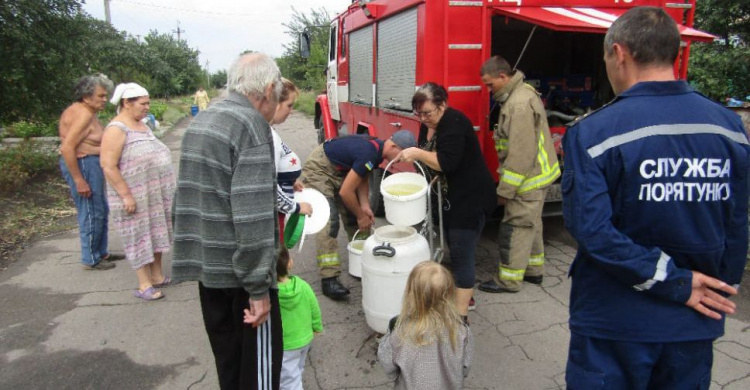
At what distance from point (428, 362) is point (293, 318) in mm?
744

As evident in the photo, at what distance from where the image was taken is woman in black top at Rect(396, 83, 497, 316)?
3316 millimetres

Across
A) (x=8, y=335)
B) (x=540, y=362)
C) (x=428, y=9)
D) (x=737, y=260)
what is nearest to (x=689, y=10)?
(x=428, y=9)

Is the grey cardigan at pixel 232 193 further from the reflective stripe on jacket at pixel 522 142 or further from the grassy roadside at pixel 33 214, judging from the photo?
the grassy roadside at pixel 33 214

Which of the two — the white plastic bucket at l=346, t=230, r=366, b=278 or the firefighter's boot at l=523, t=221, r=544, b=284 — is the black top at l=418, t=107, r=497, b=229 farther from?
the firefighter's boot at l=523, t=221, r=544, b=284

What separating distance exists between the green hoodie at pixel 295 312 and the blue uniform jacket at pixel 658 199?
1408 mm

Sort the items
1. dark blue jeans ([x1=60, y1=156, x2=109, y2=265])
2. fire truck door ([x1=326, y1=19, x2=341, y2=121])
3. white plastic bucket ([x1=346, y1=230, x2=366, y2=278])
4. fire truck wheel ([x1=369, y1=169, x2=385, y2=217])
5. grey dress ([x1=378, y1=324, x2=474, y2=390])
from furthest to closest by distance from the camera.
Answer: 1. fire truck door ([x1=326, y1=19, x2=341, y2=121])
2. fire truck wheel ([x1=369, y1=169, x2=385, y2=217])
3. dark blue jeans ([x1=60, y1=156, x2=109, y2=265])
4. white plastic bucket ([x1=346, y1=230, x2=366, y2=278])
5. grey dress ([x1=378, y1=324, x2=474, y2=390])

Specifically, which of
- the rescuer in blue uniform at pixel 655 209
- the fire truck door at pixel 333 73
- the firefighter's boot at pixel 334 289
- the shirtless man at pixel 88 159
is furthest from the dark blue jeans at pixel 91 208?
the fire truck door at pixel 333 73

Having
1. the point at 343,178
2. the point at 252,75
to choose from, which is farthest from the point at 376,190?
the point at 252,75

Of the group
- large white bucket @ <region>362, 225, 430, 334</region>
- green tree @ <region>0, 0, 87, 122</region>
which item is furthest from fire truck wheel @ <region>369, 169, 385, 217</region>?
green tree @ <region>0, 0, 87, 122</region>

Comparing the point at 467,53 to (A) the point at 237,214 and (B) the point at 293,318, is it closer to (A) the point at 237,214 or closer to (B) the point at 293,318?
(B) the point at 293,318

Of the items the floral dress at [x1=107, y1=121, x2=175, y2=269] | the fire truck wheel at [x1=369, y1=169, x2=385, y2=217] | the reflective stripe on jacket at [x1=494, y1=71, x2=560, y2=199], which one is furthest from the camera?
the fire truck wheel at [x1=369, y1=169, x2=385, y2=217]

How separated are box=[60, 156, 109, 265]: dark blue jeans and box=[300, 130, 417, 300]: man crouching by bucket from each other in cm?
210

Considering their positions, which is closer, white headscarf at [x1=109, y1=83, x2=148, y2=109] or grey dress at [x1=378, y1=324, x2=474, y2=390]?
grey dress at [x1=378, y1=324, x2=474, y2=390]

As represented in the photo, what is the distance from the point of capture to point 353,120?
297 inches
